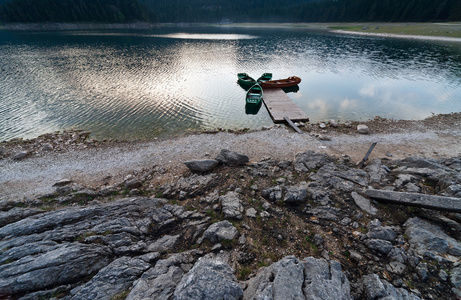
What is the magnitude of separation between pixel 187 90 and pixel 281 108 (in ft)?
57.9

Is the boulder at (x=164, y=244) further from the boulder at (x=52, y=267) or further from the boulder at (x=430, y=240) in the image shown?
the boulder at (x=430, y=240)

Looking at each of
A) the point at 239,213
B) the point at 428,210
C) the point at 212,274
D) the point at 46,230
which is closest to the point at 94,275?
the point at 46,230

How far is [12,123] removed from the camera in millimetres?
24641

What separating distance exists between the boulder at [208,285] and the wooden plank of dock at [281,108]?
2144cm

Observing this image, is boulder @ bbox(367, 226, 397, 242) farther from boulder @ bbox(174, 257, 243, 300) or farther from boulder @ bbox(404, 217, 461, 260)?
boulder @ bbox(174, 257, 243, 300)

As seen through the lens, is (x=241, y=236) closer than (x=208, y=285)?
No

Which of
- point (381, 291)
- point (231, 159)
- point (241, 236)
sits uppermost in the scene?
point (381, 291)

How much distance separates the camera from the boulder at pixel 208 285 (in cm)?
596

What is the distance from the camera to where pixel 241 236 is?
9.03 metres

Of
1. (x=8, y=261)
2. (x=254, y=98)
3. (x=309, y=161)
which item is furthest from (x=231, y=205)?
(x=254, y=98)

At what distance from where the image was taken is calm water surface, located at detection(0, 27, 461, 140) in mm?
25656

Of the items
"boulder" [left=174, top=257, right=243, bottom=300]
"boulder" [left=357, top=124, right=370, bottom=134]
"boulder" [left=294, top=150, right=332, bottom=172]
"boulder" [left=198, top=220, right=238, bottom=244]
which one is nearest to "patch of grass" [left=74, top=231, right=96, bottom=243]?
"boulder" [left=198, top=220, right=238, bottom=244]

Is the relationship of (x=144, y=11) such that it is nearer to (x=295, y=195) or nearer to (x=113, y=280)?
(x=295, y=195)

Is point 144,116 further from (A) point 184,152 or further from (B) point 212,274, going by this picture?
(B) point 212,274
